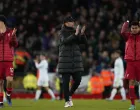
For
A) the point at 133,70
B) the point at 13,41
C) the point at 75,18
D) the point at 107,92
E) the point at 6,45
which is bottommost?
the point at 107,92

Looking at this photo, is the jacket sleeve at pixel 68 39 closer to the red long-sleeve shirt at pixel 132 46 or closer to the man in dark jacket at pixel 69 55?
the man in dark jacket at pixel 69 55

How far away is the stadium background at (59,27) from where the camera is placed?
96.3 feet

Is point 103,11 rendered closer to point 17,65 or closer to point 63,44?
point 17,65

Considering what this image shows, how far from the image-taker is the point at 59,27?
106 ft

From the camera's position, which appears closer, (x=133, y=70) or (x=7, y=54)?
(x=133, y=70)

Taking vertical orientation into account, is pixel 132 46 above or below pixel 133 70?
above

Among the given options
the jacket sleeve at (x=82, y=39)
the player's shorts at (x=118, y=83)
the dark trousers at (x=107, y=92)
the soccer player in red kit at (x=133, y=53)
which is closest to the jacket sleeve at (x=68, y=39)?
the jacket sleeve at (x=82, y=39)

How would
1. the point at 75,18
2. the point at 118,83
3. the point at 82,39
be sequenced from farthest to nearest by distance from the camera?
the point at 75,18 < the point at 118,83 < the point at 82,39

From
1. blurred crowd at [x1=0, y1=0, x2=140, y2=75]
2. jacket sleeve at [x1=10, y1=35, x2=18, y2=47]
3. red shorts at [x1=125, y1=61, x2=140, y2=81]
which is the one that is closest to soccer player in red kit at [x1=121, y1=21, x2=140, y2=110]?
red shorts at [x1=125, y1=61, x2=140, y2=81]

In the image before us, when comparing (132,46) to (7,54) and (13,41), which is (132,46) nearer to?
(13,41)

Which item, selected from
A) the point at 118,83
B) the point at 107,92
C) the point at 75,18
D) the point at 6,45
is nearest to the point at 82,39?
the point at 6,45

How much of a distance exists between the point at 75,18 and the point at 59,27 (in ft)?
3.51

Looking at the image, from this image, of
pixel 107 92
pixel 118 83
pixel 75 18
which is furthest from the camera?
pixel 75 18

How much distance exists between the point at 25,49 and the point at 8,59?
1650 cm
